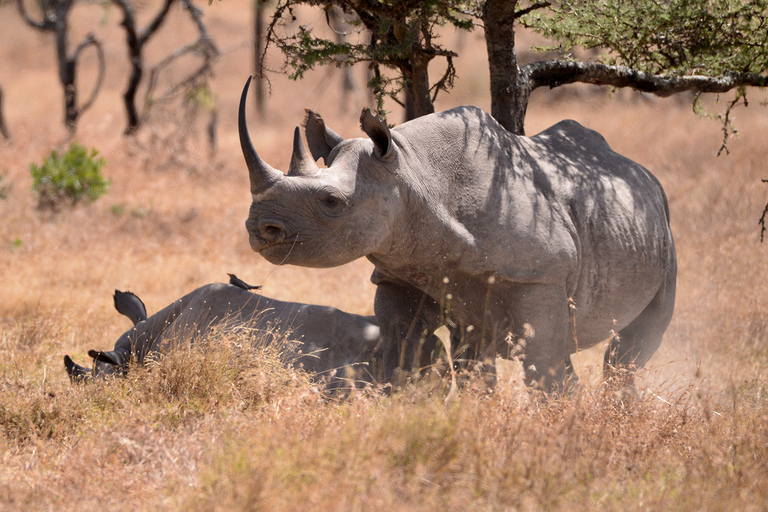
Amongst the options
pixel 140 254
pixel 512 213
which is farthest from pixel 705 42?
pixel 140 254

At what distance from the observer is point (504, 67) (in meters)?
5.46

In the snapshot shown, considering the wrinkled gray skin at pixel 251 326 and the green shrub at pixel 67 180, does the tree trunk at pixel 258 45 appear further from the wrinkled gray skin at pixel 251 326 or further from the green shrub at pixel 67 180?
the green shrub at pixel 67 180

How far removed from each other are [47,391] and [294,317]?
5.48 ft

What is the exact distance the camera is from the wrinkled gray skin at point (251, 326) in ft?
16.6

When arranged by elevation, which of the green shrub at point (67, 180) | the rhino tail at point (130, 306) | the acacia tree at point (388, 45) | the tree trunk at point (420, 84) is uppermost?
the acacia tree at point (388, 45)

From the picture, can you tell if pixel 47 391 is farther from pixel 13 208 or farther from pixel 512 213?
pixel 13 208

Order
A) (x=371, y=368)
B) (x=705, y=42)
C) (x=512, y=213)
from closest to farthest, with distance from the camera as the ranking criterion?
(x=512, y=213) → (x=371, y=368) → (x=705, y=42)

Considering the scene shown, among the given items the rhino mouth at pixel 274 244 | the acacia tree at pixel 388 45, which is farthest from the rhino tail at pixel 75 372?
the acacia tree at pixel 388 45

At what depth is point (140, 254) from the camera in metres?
9.43

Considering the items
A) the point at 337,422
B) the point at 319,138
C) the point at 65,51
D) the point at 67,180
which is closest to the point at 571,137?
the point at 319,138

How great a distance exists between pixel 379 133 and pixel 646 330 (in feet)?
8.87

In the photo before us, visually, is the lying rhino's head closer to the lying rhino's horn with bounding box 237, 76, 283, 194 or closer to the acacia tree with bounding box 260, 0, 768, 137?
the lying rhino's horn with bounding box 237, 76, 283, 194

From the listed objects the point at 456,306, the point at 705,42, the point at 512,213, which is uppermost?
the point at 705,42

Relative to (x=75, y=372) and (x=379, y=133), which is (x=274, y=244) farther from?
(x=75, y=372)
